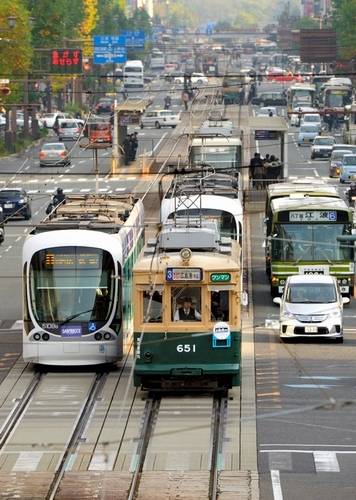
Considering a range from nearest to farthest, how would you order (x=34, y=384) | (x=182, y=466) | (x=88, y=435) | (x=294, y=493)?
(x=294, y=493) < (x=182, y=466) < (x=88, y=435) < (x=34, y=384)

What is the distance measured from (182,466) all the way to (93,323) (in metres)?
8.32

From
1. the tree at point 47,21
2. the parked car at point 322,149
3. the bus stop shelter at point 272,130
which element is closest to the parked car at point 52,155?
the bus stop shelter at point 272,130

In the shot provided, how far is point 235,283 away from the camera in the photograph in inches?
1281

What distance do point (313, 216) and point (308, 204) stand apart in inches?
21.3

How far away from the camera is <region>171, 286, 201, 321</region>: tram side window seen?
32.3m

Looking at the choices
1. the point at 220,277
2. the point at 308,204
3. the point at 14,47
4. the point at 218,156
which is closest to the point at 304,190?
the point at 308,204

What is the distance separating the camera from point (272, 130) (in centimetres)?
7994

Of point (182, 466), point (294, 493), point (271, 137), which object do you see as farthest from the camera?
point (271, 137)

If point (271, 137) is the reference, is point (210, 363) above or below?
above

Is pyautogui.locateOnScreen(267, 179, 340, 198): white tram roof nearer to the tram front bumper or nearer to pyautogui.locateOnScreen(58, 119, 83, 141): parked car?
the tram front bumper

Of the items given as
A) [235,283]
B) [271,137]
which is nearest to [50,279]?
[235,283]

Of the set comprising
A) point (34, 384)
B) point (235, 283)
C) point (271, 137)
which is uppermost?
point (235, 283)

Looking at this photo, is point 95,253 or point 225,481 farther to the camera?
point 95,253

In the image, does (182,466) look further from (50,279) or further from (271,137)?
(271,137)
